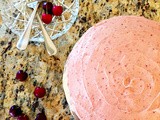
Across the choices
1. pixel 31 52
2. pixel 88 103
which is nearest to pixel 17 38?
pixel 31 52

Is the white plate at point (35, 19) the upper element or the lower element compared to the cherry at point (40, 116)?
upper

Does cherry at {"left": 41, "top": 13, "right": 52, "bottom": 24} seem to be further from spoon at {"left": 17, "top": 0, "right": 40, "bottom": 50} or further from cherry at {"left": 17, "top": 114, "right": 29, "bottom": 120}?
cherry at {"left": 17, "top": 114, "right": 29, "bottom": 120}

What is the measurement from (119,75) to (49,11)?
1.07 feet

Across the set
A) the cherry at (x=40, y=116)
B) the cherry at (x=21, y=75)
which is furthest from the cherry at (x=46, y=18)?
the cherry at (x=40, y=116)

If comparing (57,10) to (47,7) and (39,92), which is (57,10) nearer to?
(47,7)

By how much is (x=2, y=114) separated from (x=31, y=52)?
0.61 ft

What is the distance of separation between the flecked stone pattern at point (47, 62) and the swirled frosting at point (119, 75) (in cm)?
13

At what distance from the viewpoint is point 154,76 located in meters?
0.97

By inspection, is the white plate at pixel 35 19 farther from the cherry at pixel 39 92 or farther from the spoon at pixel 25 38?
the cherry at pixel 39 92

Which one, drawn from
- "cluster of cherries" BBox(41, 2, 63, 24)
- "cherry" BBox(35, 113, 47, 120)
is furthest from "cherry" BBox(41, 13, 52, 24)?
"cherry" BBox(35, 113, 47, 120)

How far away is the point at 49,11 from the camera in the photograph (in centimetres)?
120

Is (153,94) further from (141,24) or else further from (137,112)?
(141,24)

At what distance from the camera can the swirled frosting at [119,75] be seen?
3.20ft

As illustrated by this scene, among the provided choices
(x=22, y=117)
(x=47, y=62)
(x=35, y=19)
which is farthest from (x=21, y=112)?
(x=35, y=19)
